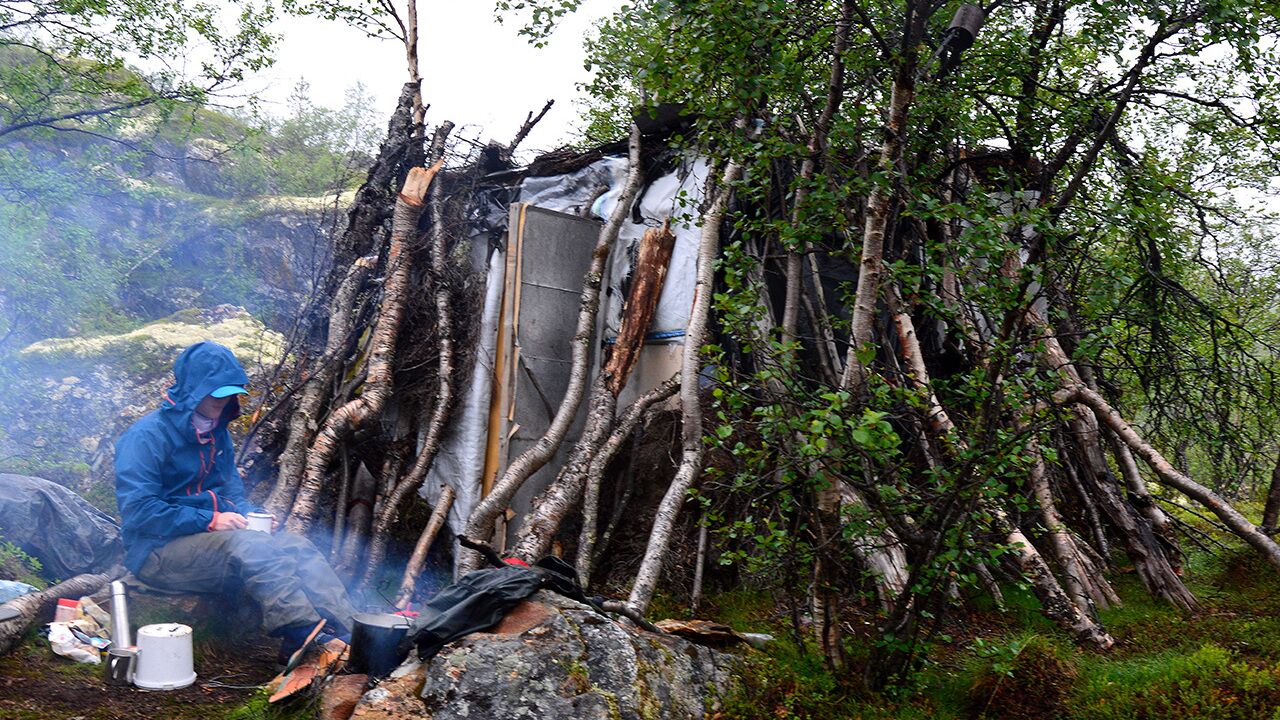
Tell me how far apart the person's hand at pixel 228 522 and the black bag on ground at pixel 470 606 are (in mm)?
1462

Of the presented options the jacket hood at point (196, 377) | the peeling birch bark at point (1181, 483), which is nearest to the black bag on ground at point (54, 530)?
the jacket hood at point (196, 377)

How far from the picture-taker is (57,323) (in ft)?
38.2

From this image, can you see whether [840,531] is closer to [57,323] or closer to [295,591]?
[295,591]

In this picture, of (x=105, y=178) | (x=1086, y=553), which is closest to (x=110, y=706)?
(x=1086, y=553)

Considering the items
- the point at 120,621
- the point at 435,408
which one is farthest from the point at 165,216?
the point at 120,621

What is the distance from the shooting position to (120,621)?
4543 mm

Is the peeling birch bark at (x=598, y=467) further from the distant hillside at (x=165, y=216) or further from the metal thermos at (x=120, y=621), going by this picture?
the distant hillside at (x=165, y=216)

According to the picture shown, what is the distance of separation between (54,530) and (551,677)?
448 cm

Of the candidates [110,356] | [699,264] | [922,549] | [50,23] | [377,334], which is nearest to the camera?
[922,549]

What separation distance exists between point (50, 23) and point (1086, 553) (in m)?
10.3

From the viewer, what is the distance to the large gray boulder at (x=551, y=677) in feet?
11.5

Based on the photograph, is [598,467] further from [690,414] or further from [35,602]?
[35,602]

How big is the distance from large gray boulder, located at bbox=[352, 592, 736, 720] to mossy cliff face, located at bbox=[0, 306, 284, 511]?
579 centimetres

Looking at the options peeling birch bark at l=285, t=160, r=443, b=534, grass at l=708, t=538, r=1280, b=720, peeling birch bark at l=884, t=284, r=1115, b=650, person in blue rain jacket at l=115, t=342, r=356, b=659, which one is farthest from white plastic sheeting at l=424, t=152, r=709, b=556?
grass at l=708, t=538, r=1280, b=720
